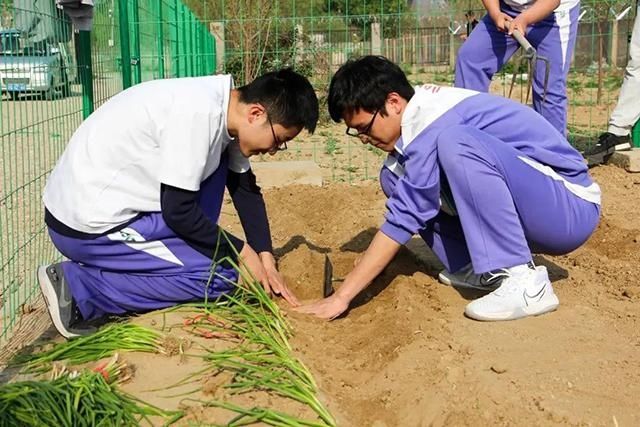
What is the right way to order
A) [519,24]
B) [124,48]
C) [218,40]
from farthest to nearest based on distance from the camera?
[218,40]
[124,48]
[519,24]

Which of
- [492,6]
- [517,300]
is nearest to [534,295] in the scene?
[517,300]

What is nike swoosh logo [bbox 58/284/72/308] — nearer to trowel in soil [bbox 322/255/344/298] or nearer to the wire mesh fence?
the wire mesh fence

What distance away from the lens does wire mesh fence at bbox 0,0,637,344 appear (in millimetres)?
3871

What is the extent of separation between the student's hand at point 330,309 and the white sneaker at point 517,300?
1.55ft

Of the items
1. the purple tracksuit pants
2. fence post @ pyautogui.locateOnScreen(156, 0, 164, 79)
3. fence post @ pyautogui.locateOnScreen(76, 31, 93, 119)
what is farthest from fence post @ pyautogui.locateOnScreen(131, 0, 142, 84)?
the purple tracksuit pants

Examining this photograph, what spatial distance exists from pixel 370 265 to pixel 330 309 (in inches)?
9.0

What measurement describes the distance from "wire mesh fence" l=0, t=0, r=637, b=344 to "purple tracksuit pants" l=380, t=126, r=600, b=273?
161 centimetres

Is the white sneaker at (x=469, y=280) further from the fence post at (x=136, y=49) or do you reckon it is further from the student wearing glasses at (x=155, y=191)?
the fence post at (x=136, y=49)

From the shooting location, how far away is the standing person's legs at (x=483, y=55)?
5230 millimetres

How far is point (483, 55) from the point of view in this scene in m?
5.24

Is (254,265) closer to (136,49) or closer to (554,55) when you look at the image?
(554,55)

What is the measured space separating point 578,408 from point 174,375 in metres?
1.23

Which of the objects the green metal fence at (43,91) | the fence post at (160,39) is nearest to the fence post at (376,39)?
the fence post at (160,39)

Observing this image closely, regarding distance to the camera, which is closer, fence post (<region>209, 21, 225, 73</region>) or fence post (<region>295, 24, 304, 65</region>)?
fence post (<region>295, 24, 304, 65</region>)
